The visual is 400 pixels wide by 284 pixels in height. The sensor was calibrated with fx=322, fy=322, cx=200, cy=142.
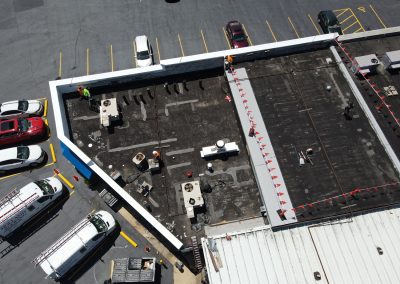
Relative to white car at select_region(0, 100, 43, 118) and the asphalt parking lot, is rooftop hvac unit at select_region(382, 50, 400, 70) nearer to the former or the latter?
the asphalt parking lot

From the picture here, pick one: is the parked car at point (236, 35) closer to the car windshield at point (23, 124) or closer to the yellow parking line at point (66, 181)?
the yellow parking line at point (66, 181)

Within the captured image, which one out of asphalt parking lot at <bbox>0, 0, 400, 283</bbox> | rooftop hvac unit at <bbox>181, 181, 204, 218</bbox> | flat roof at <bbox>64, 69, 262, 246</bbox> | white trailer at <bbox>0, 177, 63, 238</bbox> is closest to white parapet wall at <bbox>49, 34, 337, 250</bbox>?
flat roof at <bbox>64, 69, 262, 246</bbox>

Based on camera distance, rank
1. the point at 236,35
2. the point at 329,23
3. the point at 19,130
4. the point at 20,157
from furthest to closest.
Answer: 1. the point at 329,23
2. the point at 236,35
3. the point at 19,130
4. the point at 20,157

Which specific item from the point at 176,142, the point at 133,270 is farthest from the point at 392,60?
the point at 133,270

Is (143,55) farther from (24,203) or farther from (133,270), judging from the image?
(133,270)

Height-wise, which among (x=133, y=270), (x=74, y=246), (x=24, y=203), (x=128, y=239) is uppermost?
(x=24, y=203)

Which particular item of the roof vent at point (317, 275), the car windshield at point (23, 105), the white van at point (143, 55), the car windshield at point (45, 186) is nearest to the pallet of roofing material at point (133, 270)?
the car windshield at point (45, 186)
